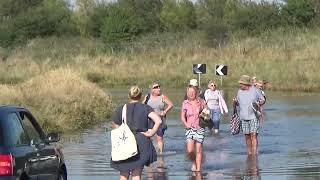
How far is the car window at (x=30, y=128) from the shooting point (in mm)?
11367

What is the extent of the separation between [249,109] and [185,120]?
9.29ft

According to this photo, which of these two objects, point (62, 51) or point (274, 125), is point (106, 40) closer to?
point (62, 51)

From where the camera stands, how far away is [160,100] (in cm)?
1920

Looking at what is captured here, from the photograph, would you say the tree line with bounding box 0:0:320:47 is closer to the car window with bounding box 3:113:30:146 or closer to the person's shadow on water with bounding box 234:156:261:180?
the person's shadow on water with bounding box 234:156:261:180

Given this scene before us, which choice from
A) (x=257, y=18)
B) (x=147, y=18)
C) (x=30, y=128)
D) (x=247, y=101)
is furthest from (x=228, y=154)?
(x=147, y=18)

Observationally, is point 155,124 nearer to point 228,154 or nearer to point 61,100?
point 228,154

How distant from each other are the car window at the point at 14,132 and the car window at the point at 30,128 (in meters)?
0.21

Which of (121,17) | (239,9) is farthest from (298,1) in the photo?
(121,17)

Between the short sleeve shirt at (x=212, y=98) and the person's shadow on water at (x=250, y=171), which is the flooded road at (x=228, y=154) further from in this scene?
the short sleeve shirt at (x=212, y=98)

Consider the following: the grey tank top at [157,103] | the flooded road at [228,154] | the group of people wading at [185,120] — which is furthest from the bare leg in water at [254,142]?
the grey tank top at [157,103]

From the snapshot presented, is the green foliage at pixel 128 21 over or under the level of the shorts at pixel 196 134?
over

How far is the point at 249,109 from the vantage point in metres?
18.6

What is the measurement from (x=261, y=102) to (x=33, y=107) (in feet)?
33.6

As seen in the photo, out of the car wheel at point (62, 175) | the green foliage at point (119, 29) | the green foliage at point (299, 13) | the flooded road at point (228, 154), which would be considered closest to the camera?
the car wheel at point (62, 175)
